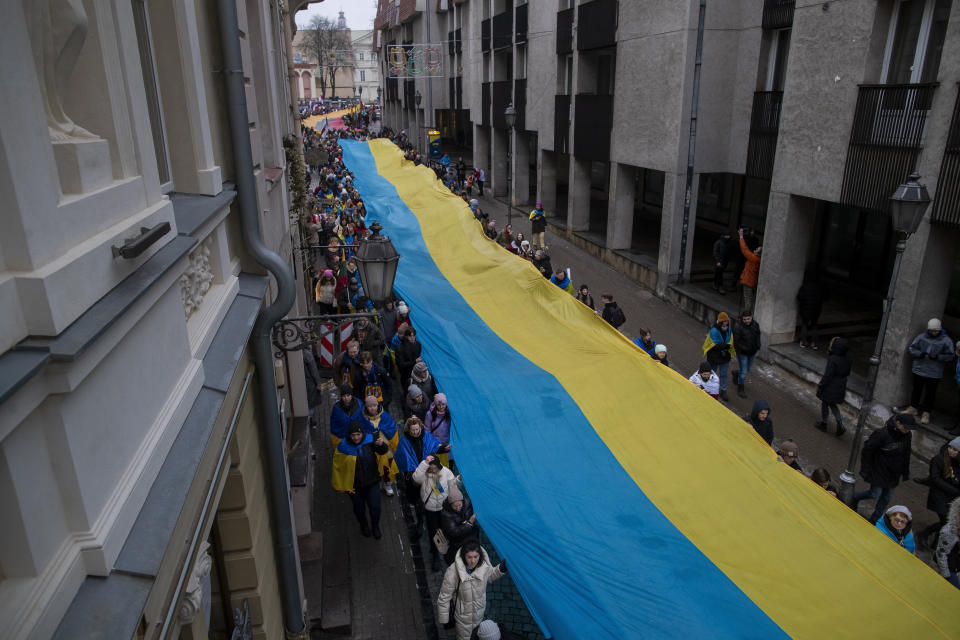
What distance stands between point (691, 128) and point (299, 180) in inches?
373

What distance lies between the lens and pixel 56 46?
A: 88.0 inches

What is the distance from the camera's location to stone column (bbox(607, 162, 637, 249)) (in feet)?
65.1

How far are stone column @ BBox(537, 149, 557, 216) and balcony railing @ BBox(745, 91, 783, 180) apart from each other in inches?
461

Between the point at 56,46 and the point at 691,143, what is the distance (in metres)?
15.8

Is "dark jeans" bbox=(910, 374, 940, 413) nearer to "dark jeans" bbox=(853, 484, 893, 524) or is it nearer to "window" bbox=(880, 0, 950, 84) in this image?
"dark jeans" bbox=(853, 484, 893, 524)

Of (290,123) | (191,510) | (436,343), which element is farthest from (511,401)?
(290,123)

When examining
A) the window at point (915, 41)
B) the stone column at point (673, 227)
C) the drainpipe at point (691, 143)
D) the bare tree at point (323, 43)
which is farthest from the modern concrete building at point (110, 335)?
the bare tree at point (323, 43)

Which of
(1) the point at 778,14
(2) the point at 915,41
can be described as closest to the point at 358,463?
(2) the point at 915,41

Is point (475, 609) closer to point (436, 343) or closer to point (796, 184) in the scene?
point (436, 343)

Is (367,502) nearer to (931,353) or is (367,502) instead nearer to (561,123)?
(931,353)

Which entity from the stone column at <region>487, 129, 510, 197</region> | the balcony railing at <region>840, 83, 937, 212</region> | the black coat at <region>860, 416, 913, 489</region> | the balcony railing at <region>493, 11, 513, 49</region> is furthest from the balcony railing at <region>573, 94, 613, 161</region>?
the black coat at <region>860, 416, 913, 489</region>

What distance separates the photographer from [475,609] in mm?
6242

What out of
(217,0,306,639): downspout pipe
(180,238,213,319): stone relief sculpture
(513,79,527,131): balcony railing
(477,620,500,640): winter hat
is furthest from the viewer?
(513,79,527,131): balcony railing

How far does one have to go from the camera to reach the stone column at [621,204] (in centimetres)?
1984
